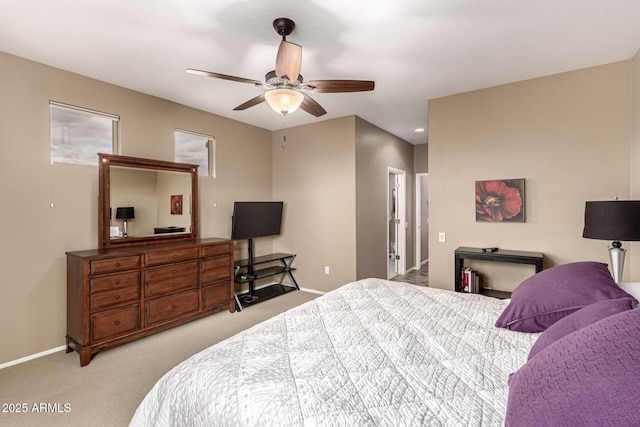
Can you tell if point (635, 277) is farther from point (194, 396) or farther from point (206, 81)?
point (206, 81)

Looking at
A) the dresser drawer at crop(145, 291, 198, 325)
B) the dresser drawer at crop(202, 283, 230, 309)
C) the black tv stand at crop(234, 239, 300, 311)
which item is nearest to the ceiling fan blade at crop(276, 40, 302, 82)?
the dresser drawer at crop(145, 291, 198, 325)

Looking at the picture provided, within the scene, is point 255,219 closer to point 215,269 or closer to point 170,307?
point 215,269

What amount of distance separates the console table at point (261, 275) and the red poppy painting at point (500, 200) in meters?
2.91

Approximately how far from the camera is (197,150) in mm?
4430

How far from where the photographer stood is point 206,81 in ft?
11.1

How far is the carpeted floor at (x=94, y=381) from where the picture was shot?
213cm

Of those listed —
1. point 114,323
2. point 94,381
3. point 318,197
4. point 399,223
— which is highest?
point 318,197


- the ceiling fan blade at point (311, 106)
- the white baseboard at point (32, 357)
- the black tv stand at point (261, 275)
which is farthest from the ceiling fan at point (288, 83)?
the white baseboard at point (32, 357)

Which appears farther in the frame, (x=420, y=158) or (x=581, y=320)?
(x=420, y=158)

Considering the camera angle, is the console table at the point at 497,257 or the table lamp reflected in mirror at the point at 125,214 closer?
the console table at the point at 497,257

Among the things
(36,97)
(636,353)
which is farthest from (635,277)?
(36,97)

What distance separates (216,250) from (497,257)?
3.22m

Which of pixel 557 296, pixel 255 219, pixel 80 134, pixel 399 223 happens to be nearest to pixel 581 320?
pixel 557 296

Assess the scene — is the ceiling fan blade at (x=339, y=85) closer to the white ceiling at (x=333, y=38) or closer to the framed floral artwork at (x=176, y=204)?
the white ceiling at (x=333, y=38)
